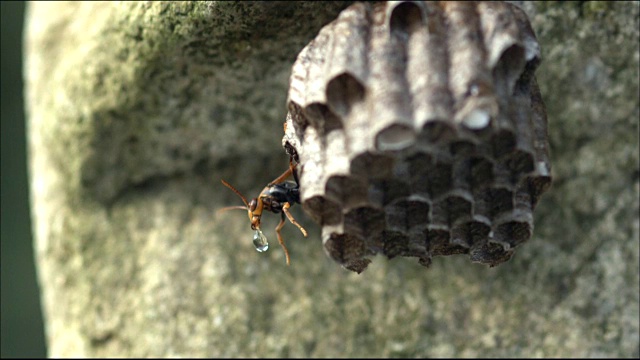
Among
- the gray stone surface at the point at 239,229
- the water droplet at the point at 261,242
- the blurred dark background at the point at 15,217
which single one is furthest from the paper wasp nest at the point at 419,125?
the blurred dark background at the point at 15,217

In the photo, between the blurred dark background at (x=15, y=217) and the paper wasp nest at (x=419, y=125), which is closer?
the paper wasp nest at (x=419, y=125)

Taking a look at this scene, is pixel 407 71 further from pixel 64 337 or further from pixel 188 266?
pixel 64 337

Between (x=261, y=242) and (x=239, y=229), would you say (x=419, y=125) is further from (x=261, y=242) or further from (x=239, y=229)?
(x=239, y=229)

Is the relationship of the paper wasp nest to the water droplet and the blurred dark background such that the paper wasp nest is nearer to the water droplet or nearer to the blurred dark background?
the water droplet

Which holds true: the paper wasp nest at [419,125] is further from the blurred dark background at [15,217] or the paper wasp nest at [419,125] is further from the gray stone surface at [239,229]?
the blurred dark background at [15,217]

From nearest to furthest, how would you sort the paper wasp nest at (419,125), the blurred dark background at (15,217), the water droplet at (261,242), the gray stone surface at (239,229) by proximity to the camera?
the paper wasp nest at (419,125), the water droplet at (261,242), the gray stone surface at (239,229), the blurred dark background at (15,217)

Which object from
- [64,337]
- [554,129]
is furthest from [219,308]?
[554,129]
